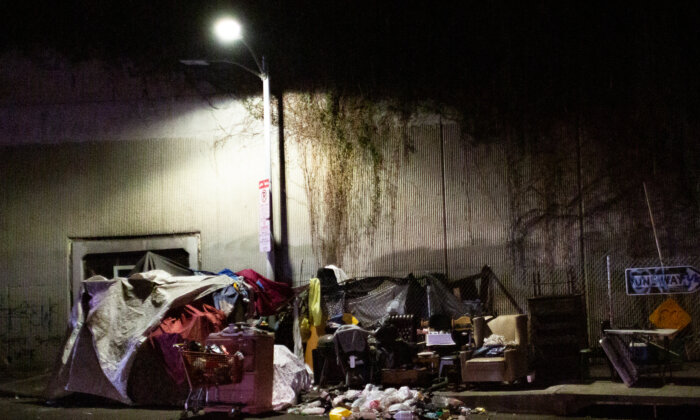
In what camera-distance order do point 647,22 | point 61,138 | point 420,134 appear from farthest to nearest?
point 61,138 → point 420,134 → point 647,22

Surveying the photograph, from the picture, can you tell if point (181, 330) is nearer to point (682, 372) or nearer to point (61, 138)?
point (61, 138)

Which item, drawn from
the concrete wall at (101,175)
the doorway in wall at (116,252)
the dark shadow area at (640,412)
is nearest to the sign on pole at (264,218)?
the concrete wall at (101,175)

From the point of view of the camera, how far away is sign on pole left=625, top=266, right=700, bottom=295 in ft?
44.2

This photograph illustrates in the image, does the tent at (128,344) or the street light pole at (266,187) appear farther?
the street light pole at (266,187)

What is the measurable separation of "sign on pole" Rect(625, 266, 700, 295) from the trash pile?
5558 mm

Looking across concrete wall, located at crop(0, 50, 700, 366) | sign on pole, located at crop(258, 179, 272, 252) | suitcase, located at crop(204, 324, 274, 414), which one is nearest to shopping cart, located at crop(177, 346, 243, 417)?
suitcase, located at crop(204, 324, 274, 414)

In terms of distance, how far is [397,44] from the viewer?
1600cm

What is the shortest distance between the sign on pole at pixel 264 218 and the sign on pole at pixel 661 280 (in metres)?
7.86

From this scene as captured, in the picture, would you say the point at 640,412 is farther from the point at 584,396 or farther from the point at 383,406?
the point at 383,406

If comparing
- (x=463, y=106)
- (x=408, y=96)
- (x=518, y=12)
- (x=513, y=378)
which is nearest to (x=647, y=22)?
(x=518, y=12)

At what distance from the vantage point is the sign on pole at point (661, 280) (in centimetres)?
1348

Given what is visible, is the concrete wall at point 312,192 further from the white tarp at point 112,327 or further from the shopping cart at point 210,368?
the shopping cart at point 210,368

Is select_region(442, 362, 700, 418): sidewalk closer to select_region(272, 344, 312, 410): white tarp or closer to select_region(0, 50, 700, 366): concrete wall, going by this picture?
select_region(272, 344, 312, 410): white tarp

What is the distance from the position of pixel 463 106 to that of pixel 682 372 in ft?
24.0
